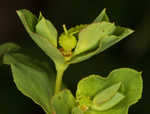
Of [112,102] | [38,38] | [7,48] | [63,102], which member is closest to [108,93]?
[112,102]

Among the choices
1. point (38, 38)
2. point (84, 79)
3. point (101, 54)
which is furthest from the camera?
point (101, 54)

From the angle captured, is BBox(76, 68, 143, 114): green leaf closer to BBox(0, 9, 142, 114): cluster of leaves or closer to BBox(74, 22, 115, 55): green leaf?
BBox(0, 9, 142, 114): cluster of leaves

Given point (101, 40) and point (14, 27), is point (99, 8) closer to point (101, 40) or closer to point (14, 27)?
point (14, 27)

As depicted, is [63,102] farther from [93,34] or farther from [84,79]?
[93,34]

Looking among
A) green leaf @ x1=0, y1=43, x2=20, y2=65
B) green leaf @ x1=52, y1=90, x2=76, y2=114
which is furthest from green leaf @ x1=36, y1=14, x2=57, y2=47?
green leaf @ x1=0, y1=43, x2=20, y2=65

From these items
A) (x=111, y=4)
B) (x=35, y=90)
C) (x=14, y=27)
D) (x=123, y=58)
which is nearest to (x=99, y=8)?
(x=111, y=4)

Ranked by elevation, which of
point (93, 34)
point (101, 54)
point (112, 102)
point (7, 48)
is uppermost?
point (93, 34)

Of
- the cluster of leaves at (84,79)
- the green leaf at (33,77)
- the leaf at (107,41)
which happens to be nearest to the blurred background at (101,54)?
the green leaf at (33,77)
